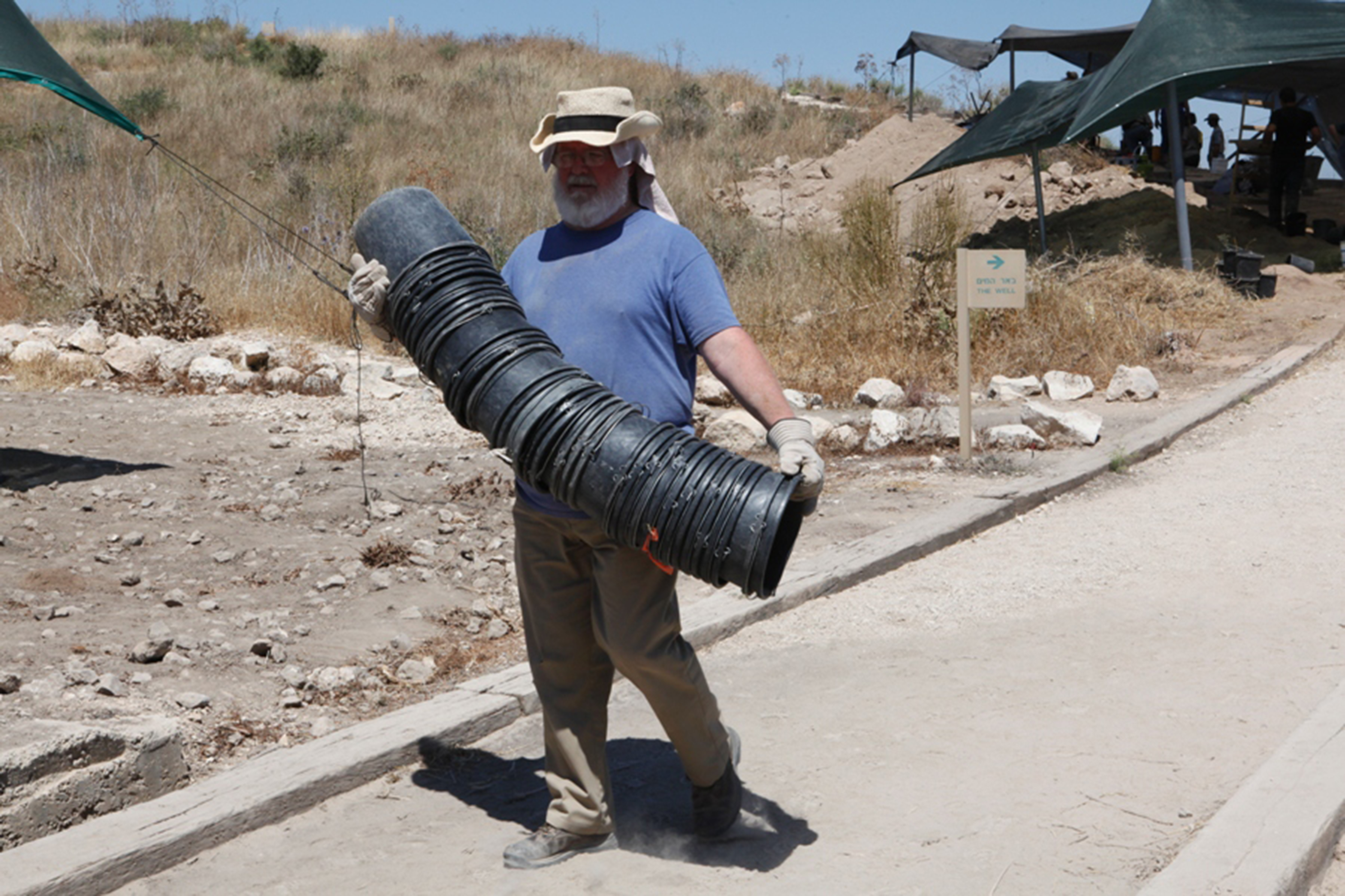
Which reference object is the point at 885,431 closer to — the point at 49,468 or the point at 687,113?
the point at 49,468

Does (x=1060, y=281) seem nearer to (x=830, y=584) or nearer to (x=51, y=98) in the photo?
(x=830, y=584)

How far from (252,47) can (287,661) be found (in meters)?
32.0

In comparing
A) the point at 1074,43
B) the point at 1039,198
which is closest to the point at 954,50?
the point at 1074,43

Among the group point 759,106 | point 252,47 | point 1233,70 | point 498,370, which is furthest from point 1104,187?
point 252,47

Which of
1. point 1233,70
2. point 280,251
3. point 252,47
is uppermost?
point 252,47

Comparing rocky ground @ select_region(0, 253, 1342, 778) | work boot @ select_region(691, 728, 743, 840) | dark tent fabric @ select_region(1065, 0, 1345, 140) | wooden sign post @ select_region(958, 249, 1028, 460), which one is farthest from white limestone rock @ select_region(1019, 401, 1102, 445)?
dark tent fabric @ select_region(1065, 0, 1345, 140)

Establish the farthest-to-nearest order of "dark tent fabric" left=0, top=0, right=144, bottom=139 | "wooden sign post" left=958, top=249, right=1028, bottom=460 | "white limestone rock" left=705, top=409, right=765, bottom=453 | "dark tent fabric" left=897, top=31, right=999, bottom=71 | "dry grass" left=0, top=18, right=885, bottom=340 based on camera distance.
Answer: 1. "dark tent fabric" left=897, top=31, right=999, bottom=71
2. "dry grass" left=0, top=18, right=885, bottom=340
3. "white limestone rock" left=705, top=409, right=765, bottom=453
4. "wooden sign post" left=958, top=249, right=1028, bottom=460
5. "dark tent fabric" left=0, top=0, right=144, bottom=139

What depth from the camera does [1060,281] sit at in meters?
13.8

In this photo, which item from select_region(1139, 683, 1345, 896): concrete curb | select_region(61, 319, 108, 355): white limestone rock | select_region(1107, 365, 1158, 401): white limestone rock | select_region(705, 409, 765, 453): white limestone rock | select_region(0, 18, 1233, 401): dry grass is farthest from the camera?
select_region(0, 18, 1233, 401): dry grass

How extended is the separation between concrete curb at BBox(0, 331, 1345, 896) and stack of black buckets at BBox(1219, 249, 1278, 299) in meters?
11.2

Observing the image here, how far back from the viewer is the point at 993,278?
8.37m

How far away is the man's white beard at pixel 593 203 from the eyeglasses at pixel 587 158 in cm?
3

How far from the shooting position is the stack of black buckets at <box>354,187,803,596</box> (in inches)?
116

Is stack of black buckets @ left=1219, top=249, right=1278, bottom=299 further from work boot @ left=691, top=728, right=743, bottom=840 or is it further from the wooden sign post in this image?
work boot @ left=691, top=728, right=743, bottom=840
